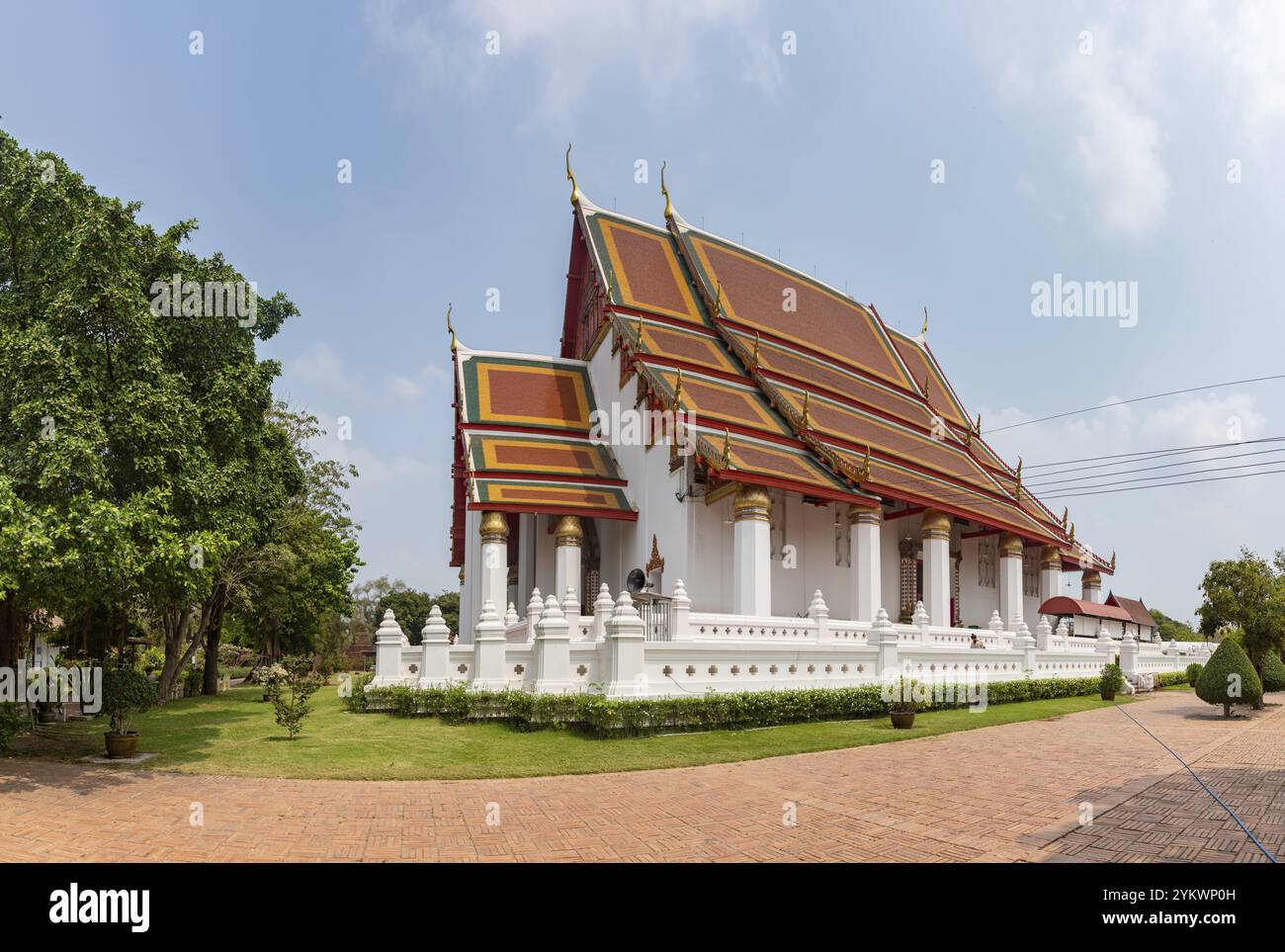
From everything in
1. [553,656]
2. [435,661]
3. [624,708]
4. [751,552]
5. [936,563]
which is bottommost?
[624,708]

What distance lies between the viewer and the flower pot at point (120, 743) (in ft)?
37.5

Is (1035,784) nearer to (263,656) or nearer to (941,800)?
(941,800)

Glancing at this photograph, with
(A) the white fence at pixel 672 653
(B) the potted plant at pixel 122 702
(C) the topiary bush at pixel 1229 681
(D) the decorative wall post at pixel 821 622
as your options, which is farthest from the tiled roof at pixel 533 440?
(C) the topiary bush at pixel 1229 681

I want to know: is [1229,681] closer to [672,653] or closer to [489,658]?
[672,653]

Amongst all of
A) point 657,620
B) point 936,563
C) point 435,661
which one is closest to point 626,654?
point 657,620

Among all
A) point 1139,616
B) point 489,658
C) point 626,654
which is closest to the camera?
point 626,654

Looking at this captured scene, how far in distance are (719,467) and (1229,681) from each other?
10.5 m

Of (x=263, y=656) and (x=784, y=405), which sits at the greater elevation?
(x=784, y=405)

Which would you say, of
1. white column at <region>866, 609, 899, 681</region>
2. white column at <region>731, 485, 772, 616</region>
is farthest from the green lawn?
white column at <region>731, 485, 772, 616</region>

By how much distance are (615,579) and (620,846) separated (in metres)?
18.0

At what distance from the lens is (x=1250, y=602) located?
24344 mm

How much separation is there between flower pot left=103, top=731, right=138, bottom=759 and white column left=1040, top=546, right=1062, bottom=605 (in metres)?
29.1
